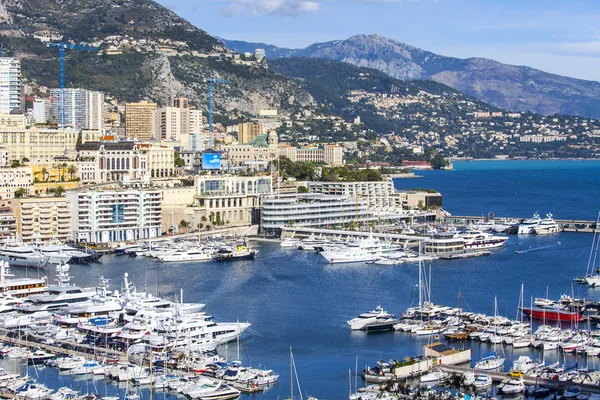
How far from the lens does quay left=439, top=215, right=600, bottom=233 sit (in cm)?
5044

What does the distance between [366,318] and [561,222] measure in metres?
26.5

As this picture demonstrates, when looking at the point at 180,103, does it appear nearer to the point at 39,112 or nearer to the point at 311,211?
the point at 39,112

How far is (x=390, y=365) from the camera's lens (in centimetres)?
2275

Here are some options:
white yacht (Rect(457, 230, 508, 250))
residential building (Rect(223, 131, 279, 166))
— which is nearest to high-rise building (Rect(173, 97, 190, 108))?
residential building (Rect(223, 131, 279, 166))

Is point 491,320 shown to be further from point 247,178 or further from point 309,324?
point 247,178

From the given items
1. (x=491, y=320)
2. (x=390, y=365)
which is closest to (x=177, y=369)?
(x=390, y=365)

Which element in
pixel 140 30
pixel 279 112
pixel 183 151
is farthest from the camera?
pixel 279 112

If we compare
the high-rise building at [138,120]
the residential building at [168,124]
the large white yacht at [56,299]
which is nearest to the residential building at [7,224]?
the large white yacht at [56,299]

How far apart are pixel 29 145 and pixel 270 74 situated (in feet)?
156

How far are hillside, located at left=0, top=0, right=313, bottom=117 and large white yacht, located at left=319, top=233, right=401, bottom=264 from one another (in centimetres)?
4544

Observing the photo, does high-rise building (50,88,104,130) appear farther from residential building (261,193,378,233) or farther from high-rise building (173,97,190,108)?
residential building (261,193,378,233)

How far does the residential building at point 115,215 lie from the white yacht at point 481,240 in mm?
11977

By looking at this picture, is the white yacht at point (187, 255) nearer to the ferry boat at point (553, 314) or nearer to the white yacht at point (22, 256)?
the white yacht at point (22, 256)

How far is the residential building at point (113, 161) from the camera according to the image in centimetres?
5116
